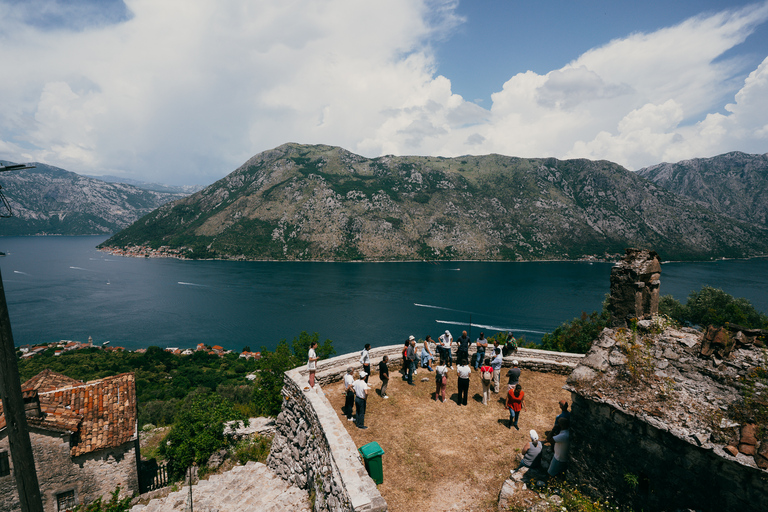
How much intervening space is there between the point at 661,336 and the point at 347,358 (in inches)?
509

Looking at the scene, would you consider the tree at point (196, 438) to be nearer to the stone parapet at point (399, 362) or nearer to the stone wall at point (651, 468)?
the stone parapet at point (399, 362)

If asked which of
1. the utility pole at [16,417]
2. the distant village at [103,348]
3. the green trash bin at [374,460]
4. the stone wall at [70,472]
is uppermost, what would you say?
the utility pole at [16,417]

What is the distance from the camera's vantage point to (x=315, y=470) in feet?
39.6

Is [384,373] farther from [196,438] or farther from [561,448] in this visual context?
[196,438]

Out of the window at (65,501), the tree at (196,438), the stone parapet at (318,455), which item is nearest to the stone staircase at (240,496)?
the stone parapet at (318,455)

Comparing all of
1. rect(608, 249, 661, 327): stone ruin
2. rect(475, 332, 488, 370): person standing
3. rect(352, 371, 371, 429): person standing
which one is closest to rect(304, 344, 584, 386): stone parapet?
rect(475, 332, 488, 370): person standing

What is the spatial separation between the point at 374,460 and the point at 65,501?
55.6ft

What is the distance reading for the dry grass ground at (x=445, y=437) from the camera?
10102mm

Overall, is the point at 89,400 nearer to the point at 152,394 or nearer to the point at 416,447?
the point at 416,447

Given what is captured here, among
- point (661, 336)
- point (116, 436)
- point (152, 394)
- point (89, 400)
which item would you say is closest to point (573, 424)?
point (661, 336)

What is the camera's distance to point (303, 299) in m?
101

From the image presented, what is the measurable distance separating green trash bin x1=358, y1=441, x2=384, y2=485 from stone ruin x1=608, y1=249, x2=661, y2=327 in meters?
10.4

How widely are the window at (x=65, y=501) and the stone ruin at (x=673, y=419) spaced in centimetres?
2195

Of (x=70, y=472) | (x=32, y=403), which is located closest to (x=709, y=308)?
(x=70, y=472)
